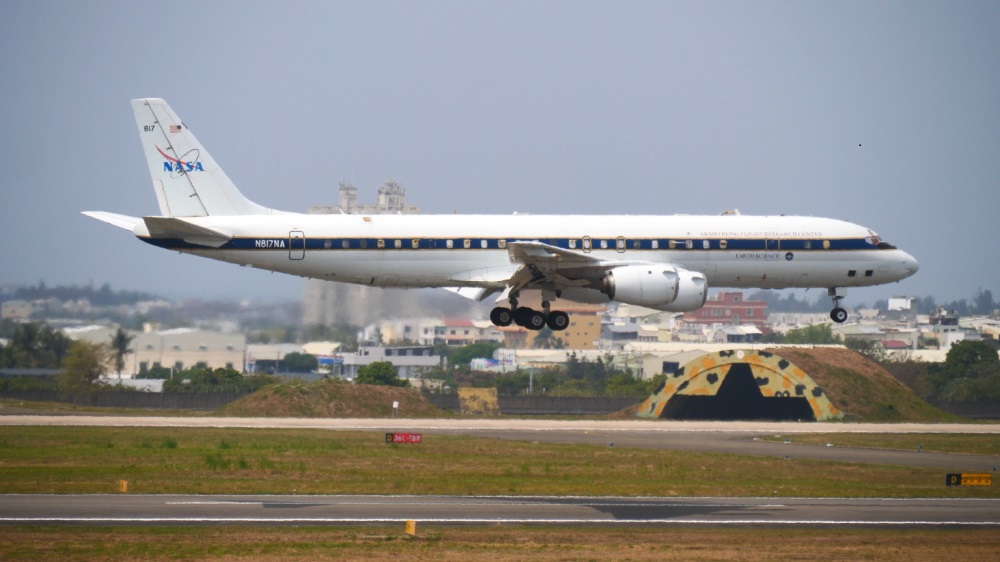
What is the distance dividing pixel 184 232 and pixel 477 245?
32.7ft

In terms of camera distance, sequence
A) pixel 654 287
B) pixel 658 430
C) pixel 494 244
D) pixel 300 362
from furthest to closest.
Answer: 1. pixel 300 362
2. pixel 658 430
3. pixel 494 244
4. pixel 654 287

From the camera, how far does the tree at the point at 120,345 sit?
189ft

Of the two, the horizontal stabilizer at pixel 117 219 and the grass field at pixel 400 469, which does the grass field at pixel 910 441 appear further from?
the horizontal stabilizer at pixel 117 219

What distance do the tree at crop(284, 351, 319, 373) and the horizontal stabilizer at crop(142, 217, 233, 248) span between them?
2011 centimetres

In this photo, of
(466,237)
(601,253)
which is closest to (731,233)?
(601,253)

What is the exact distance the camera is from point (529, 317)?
45.1m

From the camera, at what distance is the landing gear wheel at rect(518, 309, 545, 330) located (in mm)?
44844

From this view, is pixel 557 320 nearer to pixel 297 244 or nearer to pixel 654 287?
pixel 654 287

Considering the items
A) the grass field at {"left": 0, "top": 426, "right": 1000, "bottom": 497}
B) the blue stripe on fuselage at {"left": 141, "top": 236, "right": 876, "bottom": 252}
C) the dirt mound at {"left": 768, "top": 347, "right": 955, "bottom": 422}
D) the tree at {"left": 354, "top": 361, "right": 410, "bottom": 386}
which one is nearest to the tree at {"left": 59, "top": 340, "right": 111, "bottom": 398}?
the tree at {"left": 354, "top": 361, "right": 410, "bottom": 386}

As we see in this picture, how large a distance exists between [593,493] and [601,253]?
551 inches

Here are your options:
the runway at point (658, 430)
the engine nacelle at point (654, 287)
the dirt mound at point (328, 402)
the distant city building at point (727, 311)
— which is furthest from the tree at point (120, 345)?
the distant city building at point (727, 311)

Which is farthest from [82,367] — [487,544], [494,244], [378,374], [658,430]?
[487,544]

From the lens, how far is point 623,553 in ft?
77.6

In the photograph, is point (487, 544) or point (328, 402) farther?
point (328, 402)
